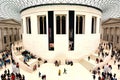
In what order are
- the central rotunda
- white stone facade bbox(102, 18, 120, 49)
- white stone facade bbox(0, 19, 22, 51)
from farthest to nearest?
white stone facade bbox(102, 18, 120, 49), white stone facade bbox(0, 19, 22, 51), the central rotunda

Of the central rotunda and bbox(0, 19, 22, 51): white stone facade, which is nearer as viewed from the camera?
the central rotunda

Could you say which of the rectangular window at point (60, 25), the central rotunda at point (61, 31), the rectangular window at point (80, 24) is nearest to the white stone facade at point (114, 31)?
the central rotunda at point (61, 31)

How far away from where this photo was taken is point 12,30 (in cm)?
4453

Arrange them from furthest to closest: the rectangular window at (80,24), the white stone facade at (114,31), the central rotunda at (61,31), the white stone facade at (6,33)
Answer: the white stone facade at (114,31)
the white stone facade at (6,33)
the rectangular window at (80,24)
the central rotunda at (61,31)

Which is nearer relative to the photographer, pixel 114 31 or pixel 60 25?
pixel 60 25

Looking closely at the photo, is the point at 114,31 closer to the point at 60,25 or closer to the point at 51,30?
the point at 60,25

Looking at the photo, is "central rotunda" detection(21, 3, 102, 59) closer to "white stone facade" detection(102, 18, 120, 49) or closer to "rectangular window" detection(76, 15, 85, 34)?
"rectangular window" detection(76, 15, 85, 34)

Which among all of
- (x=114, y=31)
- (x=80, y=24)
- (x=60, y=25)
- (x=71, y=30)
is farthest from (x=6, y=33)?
(x=114, y=31)

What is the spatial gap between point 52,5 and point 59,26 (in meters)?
4.97

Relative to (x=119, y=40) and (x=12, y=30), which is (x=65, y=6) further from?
(x=12, y=30)

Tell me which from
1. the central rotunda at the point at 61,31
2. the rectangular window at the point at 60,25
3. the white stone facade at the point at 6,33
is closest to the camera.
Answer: the central rotunda at the point at 61,31

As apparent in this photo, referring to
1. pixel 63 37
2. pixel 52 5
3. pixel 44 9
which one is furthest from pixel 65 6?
pixel 63 37

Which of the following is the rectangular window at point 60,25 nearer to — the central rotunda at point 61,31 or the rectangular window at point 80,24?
the central rotunda at point 61,31

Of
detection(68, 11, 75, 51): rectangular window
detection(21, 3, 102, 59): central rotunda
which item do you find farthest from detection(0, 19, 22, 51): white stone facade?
detection(68, 11, 75, 51): rectangular window
